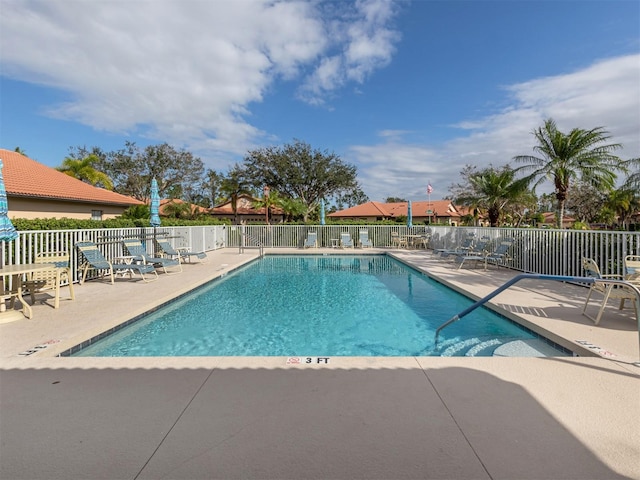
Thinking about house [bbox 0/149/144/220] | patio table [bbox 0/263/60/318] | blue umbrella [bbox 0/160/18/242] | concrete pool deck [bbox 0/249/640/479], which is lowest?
concrete pool deck [bbox 0/249/640/479]

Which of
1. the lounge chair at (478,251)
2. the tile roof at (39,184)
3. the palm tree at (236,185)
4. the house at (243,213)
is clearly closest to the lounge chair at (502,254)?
the lounge chair at (478,251)

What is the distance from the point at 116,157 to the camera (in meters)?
39.1

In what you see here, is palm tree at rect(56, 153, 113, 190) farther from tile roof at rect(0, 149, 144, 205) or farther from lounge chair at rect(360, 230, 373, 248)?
lounge chair at rect(360, 230, 373, 248)

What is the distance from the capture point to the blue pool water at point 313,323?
4.80 meters

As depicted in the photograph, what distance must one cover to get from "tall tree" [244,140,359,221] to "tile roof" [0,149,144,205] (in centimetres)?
1922

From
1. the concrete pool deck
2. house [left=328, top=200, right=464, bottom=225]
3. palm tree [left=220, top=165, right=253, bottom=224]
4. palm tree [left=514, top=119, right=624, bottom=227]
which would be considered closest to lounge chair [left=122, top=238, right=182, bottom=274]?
the concrete pool deck

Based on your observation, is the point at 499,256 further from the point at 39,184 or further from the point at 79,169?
the point at 79,169

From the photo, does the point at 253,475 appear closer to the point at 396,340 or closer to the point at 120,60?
the point at 396,340

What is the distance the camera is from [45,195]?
47.3 feet

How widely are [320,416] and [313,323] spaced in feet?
12.0

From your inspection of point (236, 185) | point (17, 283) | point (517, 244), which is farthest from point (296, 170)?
point (17, 283)

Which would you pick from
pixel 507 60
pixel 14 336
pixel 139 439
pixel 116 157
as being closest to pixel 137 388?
pixel 139 439

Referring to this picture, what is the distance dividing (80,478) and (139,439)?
0.38m

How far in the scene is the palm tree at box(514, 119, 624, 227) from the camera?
44.1 ft
